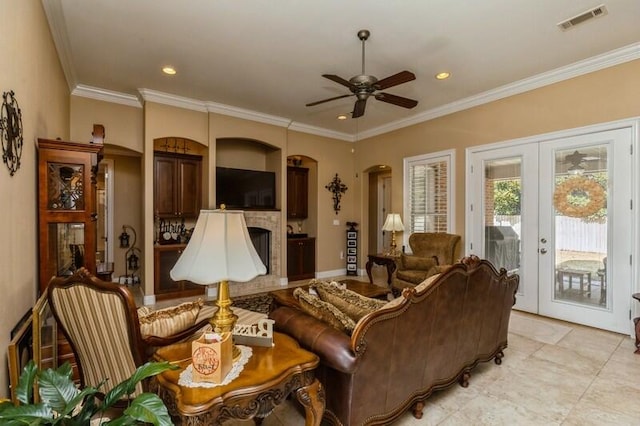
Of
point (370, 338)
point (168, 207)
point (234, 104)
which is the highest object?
point (234, 104)

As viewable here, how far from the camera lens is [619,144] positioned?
11.5ft

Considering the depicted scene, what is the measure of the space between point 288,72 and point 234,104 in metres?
1.52

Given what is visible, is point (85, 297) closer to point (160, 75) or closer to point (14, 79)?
point (14, 79)

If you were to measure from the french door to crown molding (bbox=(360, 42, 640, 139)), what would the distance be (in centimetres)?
73

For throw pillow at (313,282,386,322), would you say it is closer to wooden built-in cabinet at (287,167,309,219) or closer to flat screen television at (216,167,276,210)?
flat screen television at (216,167,276,210)

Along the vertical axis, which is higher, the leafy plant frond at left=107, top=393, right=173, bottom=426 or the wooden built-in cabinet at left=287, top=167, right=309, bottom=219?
the wooden built-in cabinet at left=287, top=167, right=309, bottom=219

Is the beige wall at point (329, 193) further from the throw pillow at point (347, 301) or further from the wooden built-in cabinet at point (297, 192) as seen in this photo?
the throw pillow at point (347, 301)

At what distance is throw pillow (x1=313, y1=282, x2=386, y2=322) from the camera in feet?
6.26

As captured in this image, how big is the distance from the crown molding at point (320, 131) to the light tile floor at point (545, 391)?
4.82 m

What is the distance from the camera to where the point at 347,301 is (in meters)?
2.04

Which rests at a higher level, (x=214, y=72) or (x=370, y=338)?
Answer: (x=214, y=72)

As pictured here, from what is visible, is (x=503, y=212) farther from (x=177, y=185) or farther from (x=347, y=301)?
(x=177, y=185)

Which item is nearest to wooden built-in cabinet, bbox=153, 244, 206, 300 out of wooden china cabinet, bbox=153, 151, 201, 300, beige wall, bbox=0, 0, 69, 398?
wooden china cabinet, bbox=153, 151, 201, 300

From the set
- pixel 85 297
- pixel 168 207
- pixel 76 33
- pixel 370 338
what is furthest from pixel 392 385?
pixel 168 207
